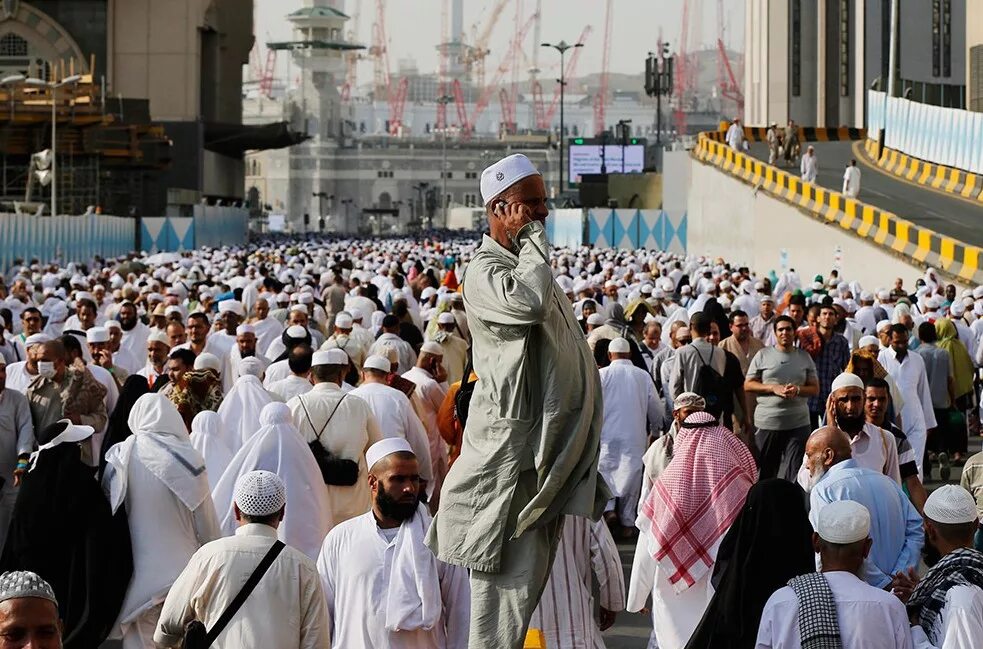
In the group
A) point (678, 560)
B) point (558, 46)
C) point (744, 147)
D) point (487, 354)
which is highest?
point (558, 46)

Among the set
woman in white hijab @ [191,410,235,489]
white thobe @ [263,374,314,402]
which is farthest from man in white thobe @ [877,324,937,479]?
woman in white hijab @ [191,410,235,489]

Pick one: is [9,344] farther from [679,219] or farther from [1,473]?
[679,219]

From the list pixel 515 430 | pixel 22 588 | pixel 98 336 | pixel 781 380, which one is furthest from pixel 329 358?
pixel 22 588

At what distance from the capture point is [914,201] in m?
37.2

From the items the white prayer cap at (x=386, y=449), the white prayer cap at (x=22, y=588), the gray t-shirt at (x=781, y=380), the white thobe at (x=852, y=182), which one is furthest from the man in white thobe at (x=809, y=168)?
the white prayer cap at (x=22, y=588)

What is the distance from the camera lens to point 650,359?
14.8 metres

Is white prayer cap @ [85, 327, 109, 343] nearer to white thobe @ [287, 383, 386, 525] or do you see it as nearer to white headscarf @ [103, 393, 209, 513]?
white thobe @ [287, 383, 386, 525]

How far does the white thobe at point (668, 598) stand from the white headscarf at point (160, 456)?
6.12 feet

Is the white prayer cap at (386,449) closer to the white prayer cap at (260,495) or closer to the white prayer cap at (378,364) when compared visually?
the white prayer cap at (260,495)

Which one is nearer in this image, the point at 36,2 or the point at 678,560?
the point at 678,560

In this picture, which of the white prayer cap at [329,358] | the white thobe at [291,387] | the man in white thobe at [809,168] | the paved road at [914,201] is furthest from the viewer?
the man in white thobe at [809,168]

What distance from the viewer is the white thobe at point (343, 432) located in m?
8.72

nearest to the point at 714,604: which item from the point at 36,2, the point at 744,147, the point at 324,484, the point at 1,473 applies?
the point at 324,484

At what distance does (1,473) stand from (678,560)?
4009 millimetres
